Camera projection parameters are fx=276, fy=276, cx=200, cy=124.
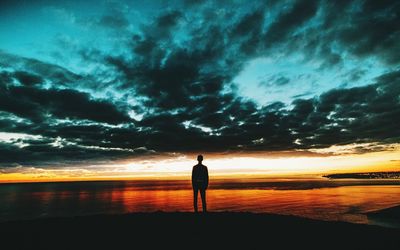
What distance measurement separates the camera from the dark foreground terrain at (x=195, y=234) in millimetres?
10992

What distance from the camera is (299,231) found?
13594 mm

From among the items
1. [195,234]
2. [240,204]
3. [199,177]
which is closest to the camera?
[195,234]

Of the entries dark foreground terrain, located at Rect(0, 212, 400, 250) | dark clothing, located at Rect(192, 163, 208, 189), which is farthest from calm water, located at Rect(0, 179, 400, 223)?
dark clothing, located at Rect(192, 163, 208, 189)

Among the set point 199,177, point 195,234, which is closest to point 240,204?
point 199,177

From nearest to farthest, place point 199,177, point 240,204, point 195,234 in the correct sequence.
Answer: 1. point 195,234
2. point 199,177
3. point 240,204

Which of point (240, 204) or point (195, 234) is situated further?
point (240, 204)

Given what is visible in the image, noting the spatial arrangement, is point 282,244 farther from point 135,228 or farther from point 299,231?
point 135,228

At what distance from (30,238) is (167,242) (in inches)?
257

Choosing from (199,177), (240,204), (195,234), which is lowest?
(240,204)

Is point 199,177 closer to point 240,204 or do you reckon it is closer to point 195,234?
point 195,234

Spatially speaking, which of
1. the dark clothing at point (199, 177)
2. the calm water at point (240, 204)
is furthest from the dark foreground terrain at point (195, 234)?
the calm water at point (240, 204)

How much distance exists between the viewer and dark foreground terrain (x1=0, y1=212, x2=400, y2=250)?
11.0 metres

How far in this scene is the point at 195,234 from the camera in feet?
41.3

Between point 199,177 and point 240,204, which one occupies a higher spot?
point 199,177
